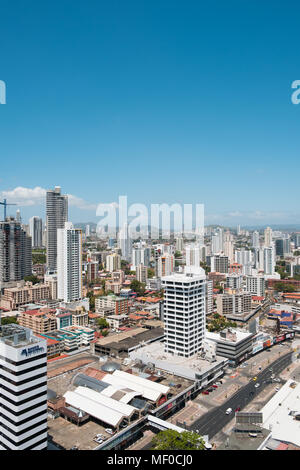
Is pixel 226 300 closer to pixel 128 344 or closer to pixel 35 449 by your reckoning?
pixel 128 344

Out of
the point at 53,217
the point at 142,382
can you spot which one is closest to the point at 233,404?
the point at 142,382

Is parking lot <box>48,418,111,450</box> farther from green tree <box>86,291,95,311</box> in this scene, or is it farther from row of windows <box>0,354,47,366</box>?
green tree <box>86,291,95,311</box>

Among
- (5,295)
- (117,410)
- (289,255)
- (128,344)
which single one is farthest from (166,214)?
(289,255)

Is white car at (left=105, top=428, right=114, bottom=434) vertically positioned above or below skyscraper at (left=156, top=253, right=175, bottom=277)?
below

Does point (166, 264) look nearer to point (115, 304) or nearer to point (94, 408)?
point (115, 304)

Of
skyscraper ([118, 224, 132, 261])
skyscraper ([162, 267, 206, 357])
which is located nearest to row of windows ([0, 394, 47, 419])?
skyscraper ([162, 267, 206, 357])

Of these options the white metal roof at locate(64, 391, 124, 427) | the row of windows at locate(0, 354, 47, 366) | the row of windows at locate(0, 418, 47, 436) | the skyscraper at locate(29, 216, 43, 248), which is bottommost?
the white metal roof at locate(64, 391, 124, 427)
